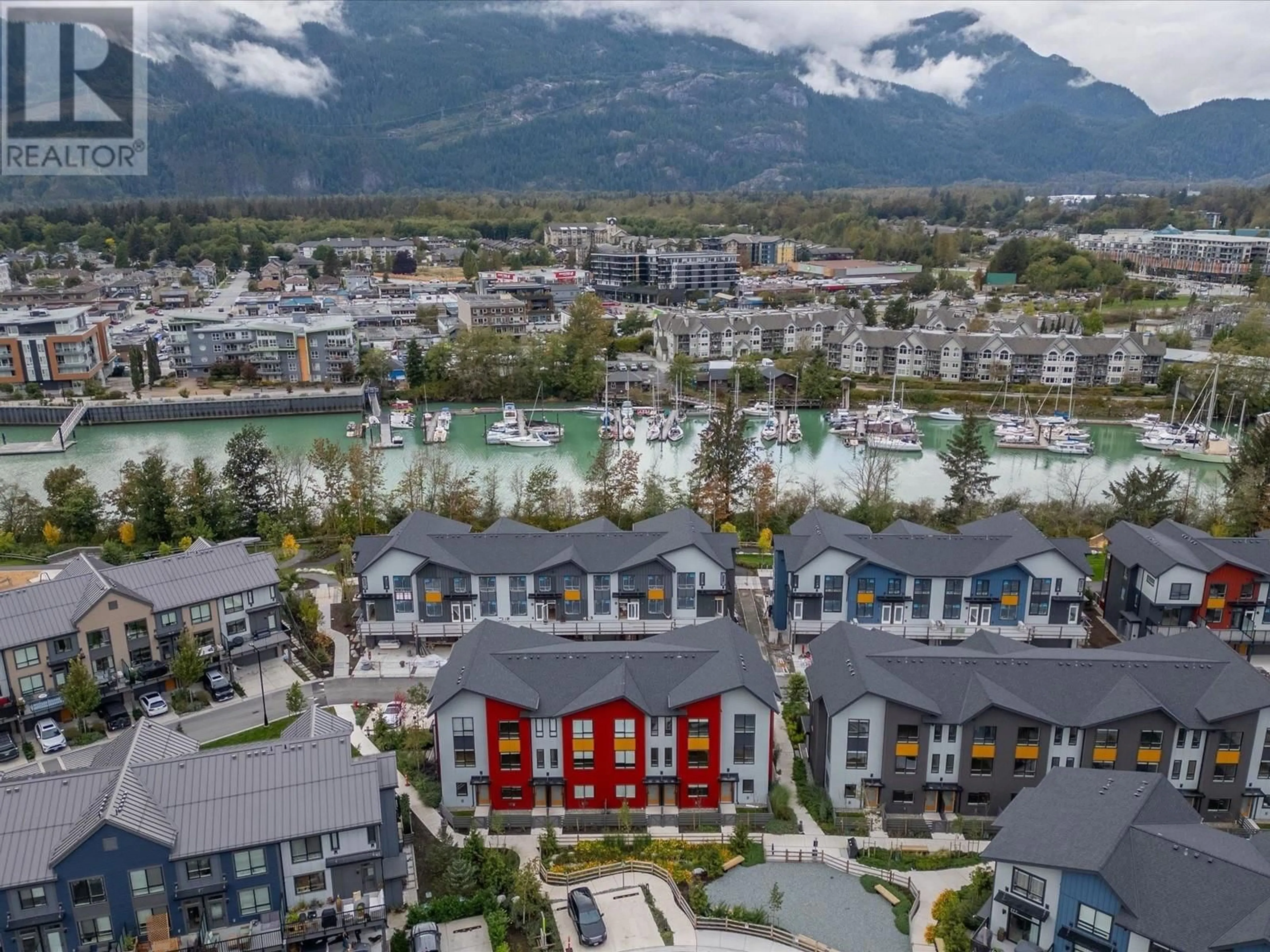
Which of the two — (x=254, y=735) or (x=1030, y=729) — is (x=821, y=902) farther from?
(x=254, y=735)

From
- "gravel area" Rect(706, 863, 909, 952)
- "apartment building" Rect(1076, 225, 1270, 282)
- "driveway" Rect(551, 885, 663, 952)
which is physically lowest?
"driveway" Rect(551, 885, 663, 952)

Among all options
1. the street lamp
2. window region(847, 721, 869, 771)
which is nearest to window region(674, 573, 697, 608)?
window region(847, 721, 869, 771)

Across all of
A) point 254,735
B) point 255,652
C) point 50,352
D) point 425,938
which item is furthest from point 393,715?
point 50,352

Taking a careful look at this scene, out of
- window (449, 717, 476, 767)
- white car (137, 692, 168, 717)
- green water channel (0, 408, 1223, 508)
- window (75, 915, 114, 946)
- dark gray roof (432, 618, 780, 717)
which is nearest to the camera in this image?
window (75, 915, 114, 946)

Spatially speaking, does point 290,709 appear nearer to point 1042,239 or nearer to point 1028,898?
point 1028,898

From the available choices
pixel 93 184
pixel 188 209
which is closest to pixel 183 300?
pixel 188 209

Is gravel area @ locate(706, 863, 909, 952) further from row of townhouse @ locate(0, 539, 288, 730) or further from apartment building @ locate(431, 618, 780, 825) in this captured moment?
row of townhouse @ locate(0, 539, 288, 730)

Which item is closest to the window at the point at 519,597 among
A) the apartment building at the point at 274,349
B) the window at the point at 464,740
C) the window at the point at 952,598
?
the window at the point at 464,740

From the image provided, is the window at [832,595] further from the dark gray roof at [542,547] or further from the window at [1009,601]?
the window at [1009,601]
